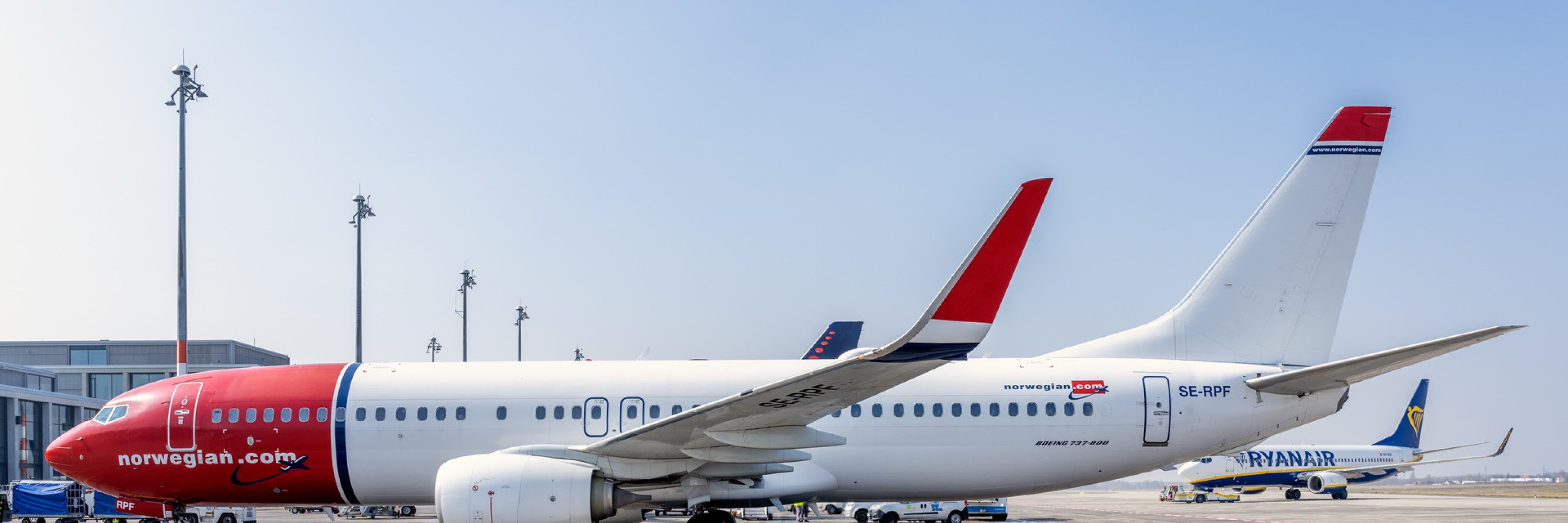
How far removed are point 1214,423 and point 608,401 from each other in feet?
25.9

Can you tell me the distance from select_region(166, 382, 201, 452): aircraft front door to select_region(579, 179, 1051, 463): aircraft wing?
564cm

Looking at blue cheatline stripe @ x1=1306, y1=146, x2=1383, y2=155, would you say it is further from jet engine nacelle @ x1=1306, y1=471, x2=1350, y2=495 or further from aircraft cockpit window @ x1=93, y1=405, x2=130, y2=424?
jet engine nacelle @ x1=1306, y1=471, x2=1350, y2=495

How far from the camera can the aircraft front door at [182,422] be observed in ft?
48.1

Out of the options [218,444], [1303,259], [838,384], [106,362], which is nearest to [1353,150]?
[1303,259]

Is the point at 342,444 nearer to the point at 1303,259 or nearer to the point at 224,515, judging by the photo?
the point at 224,515

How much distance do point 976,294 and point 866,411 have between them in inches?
173

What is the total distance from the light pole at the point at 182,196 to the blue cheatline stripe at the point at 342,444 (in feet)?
22.6

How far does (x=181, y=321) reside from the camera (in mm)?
20484

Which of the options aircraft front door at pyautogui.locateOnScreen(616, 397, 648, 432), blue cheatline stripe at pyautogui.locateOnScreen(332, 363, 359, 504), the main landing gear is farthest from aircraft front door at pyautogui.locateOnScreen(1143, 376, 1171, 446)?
blue cheatline stripe at pyautogui.locateOnScreen(332, 363, 359, 504)

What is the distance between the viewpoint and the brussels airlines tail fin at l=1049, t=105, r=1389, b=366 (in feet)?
50.0

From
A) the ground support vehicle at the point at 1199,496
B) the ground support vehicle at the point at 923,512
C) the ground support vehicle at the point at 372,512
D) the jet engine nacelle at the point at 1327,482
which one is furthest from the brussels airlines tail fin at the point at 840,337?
the jet engine nacelle at the point at 1327,482

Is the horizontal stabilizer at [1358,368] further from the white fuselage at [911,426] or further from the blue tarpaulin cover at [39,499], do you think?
the blue tarpaulin cover at [39,499]

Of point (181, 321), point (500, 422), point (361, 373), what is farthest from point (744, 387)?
point (181, 321)

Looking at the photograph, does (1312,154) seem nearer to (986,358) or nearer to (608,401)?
(986,358)
